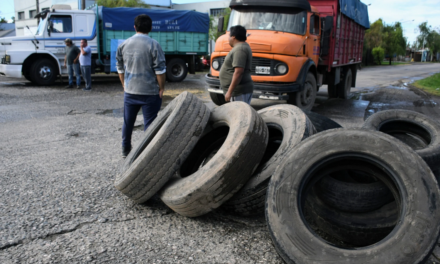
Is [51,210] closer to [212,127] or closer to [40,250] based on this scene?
[40,250]

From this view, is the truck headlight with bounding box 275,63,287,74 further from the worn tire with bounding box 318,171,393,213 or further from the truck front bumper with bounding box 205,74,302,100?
the worn tire with bounding box 318,171,393,213

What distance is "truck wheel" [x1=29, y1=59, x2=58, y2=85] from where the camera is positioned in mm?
14016

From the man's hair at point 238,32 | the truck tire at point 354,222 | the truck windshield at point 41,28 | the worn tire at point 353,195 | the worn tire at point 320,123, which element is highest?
the truck windshield at point 41,28

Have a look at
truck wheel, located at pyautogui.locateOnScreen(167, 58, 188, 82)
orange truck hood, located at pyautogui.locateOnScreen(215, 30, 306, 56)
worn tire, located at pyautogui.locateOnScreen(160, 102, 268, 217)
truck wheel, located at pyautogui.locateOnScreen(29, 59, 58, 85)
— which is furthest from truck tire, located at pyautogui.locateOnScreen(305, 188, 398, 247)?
truck wheel, located at pyautogui.locateOnScreen(167, 58, 188, 82)

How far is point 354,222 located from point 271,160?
858 mm

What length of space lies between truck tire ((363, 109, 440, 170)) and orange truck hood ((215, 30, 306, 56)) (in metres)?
4.18

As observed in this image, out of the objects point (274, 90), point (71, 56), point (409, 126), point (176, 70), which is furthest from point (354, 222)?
point (176, 70)

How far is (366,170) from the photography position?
105 inches

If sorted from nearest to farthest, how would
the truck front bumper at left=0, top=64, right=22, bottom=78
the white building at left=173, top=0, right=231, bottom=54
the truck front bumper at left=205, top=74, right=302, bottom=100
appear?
the truck front bumper at left=205, top=74, right=302, bottom=100 → the truck front bumper at left=0, top=64, right=22, bottom=78 → the white building at left=173, top=0, right=231, bottom=54

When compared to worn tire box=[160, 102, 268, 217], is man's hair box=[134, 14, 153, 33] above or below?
above

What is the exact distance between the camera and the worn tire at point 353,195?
2.89m

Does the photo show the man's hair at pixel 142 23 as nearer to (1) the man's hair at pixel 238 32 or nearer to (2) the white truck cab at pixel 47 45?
(1) the man's hair at pixel 238 32

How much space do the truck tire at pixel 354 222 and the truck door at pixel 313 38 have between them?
6.42 m

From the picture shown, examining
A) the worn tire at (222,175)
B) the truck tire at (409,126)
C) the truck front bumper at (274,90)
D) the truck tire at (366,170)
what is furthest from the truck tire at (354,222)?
the truck front bumper at (274,90)
